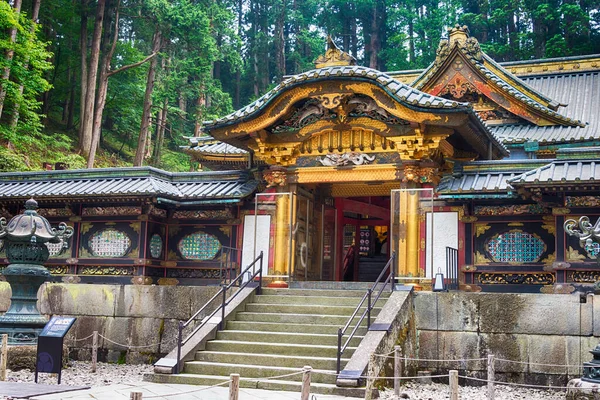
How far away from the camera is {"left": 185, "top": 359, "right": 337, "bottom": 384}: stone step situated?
10.5 metres

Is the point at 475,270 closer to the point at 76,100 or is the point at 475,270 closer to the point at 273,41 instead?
the point at 76,100

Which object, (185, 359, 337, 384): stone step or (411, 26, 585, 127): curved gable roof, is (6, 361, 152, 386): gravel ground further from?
(411, 26, 585, 127): curved gable roof

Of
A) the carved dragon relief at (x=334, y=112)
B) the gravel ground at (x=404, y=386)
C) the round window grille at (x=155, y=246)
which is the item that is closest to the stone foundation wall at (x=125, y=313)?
the gravel ground at (x=404, y=386)

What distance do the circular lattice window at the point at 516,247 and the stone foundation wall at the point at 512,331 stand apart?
7.63ft

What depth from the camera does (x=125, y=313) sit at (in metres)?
14.7

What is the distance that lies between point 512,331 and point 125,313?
809 cm

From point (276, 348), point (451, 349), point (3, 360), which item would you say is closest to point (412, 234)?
point (451, 349)

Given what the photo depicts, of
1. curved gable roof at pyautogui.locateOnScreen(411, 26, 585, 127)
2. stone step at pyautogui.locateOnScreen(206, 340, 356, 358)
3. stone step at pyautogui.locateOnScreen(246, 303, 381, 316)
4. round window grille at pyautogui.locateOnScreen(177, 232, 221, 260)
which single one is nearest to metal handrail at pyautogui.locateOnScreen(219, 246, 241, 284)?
round window grille at pyautogui.locateOnScreen(177, 232, 221, 260)

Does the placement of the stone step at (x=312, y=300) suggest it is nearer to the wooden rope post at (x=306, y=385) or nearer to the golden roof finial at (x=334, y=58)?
the wooden rope post at (x=306, y=385)

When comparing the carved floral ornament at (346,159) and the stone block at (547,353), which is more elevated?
the carved floral ornament at (346,159)

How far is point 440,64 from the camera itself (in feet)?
71.5

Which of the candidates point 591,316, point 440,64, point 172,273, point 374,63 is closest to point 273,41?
point 374,63

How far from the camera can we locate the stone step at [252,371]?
10508mm

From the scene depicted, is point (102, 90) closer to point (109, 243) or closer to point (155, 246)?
point (109, 243)
